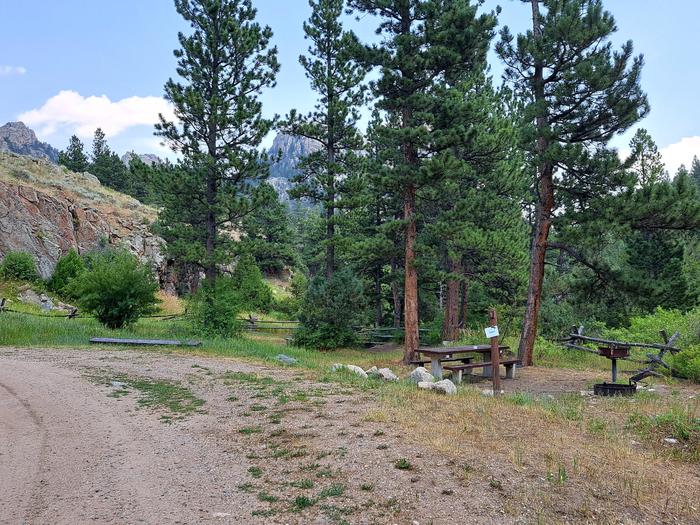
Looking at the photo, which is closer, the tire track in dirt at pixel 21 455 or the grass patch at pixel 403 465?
the tire track in dirt at pixel 21 455

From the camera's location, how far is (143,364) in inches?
441

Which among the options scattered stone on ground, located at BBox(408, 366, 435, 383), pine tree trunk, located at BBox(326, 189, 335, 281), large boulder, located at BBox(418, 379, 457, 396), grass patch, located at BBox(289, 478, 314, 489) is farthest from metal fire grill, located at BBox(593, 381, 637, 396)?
pine tree trunk, located at BBox(326, 189, 335, 281)

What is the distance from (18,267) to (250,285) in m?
12.7

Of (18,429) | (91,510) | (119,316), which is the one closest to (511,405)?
(91,510)

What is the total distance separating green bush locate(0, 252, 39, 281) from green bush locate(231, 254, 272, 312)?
437 inches

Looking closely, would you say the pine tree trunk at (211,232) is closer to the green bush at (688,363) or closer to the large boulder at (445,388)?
the large boulder at (445,388)

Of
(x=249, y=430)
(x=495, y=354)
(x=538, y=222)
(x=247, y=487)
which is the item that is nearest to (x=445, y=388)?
(x=495, y=354)

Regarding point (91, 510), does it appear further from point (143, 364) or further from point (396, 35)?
point (396, 35)

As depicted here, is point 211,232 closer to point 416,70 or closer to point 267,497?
point 416,70

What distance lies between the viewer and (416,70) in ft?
51.3

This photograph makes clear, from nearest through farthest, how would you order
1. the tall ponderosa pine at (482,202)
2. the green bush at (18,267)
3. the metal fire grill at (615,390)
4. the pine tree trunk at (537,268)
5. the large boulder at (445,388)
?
the large boulder at (445,388)
the metal fire grill at (615,390)
the pine tree trunk at (537,268)
the tall ponderosa pine at (482,202)
the green bush at (18,267)

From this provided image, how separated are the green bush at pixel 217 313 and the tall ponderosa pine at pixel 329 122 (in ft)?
16.3

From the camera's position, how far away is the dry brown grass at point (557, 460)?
149 inches

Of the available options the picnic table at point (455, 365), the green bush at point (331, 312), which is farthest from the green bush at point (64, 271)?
the picnic table at point (455, 365)
